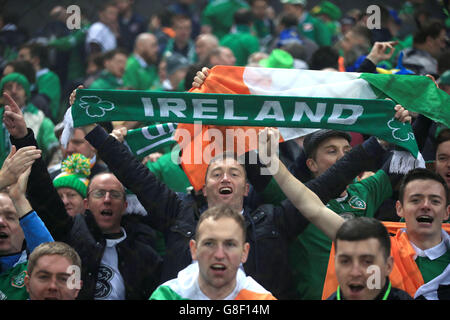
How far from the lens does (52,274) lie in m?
2.78

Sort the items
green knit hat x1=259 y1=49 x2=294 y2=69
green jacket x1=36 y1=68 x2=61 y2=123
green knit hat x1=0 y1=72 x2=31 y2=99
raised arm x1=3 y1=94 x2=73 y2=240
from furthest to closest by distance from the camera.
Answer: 1. green jacket x1=36 y1=68 x2=61 y2=123
2. green knit hat x1=259 y1=49 x2=294 y2=69
3. green knit hat x1=0 y1=72 x2=31 y2=99
4. raised arm x1=3 y1=94 x2=73 y2=240

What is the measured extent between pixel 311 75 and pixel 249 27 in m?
3.57

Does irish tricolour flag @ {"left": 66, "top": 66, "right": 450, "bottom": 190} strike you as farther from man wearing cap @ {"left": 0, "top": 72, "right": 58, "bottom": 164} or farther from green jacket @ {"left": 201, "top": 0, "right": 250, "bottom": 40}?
green jacket @ {"left": 201, "top": 0, "right": 250, "bottom": 40}

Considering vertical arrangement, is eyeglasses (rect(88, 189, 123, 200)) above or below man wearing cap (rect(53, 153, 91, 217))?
below

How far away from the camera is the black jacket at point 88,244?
10.9ft

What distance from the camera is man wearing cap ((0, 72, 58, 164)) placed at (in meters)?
4.93

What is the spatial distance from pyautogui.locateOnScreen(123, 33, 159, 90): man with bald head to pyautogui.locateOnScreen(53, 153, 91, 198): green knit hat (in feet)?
9.03

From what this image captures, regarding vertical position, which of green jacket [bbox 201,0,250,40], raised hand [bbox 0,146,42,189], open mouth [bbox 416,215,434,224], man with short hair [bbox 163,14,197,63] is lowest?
open mouth [bbox 416,215,434,224]

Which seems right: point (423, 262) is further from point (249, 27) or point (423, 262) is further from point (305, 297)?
point (249, 27)

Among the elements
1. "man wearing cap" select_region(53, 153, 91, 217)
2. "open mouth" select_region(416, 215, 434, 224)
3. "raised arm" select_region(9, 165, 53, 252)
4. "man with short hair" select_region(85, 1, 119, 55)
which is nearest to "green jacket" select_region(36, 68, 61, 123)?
"man with short hair" select_region(85, 1, 119, 55)

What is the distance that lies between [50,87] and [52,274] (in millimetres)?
3781

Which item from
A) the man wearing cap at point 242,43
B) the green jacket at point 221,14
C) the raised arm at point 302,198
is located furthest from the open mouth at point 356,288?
the green jacket at point 221,14

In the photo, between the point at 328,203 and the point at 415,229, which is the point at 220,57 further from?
the point at 415,229
